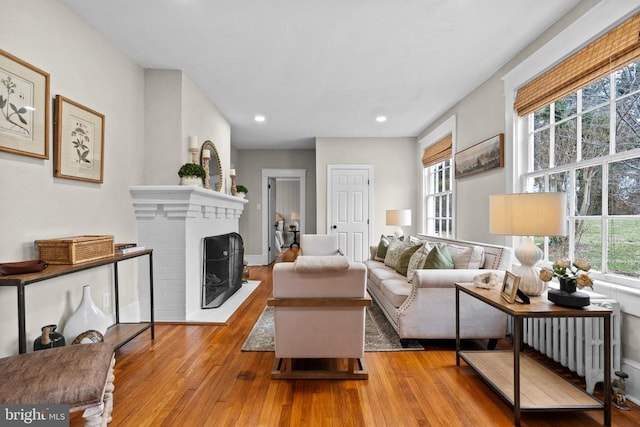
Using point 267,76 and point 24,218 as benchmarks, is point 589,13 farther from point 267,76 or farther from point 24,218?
point 24,218

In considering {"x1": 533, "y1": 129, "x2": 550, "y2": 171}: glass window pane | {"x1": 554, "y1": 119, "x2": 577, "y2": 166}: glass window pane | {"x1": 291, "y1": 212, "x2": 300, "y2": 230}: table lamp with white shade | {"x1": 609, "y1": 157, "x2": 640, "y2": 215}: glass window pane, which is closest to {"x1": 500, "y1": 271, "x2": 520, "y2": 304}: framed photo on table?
{"x1": 609, "y1": 157, "x2": 640, "y2": 215}: glass window pane

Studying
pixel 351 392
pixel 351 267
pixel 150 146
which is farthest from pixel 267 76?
pixel 351 392

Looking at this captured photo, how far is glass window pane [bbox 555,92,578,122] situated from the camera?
7.92 feet

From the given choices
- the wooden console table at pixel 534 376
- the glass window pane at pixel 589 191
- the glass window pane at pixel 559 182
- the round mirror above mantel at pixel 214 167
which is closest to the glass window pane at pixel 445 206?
the glass window pane at pixel 559 182

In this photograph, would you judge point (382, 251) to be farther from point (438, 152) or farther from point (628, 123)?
point (628, 123)

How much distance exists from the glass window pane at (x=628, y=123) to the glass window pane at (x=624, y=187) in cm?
10

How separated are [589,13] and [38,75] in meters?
3.59

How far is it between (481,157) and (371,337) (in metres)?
2.26

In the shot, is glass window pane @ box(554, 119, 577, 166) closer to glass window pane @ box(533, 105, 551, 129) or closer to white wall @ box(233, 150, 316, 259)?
glass window pane @ box(533, 105, 551, 129)

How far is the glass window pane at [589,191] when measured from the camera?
218 cm

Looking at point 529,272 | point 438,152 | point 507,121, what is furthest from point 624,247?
point 438,152

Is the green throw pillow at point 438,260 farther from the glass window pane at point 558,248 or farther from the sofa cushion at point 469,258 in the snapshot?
the glass window pane at point 558,248

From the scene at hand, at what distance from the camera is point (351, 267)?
206 cm

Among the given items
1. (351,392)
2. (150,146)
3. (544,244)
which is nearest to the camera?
(351,392)
